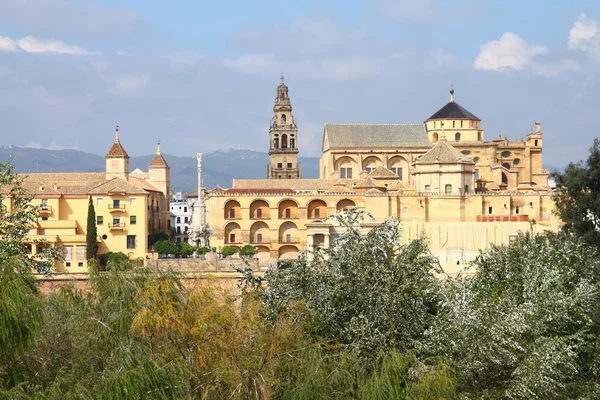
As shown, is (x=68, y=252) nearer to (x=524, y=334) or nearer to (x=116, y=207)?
(x=116, y=207)

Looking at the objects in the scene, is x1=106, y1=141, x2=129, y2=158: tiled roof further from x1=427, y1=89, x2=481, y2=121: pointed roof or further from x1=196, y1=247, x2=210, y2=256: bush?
x1=427, y1=89, x2=481, y2=121: pointed roof

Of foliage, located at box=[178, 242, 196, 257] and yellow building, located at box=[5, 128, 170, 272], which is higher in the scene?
yellow building, located at box=[5, 128, 170, 272]

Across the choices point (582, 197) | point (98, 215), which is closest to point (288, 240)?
point (98, 215)

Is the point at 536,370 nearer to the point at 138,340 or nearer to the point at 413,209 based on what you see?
the point at 138,340

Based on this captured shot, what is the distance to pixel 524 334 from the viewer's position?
18.3m

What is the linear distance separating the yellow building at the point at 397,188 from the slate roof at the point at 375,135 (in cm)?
8

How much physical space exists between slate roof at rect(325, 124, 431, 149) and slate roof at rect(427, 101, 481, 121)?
167 centimetres

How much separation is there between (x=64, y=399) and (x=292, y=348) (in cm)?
495

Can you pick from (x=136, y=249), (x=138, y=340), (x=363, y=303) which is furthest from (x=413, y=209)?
(x=138, y=340)

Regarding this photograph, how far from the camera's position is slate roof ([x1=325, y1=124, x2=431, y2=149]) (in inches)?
2931

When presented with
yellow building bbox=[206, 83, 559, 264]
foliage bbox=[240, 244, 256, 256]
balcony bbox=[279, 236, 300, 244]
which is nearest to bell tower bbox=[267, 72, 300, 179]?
yellow building bbox=[206, 83, 559, 264]

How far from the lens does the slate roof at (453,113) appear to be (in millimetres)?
75375

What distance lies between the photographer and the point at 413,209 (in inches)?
2323

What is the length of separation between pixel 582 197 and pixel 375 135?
1716 inches
